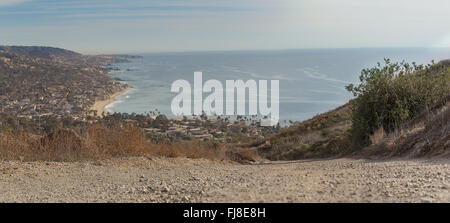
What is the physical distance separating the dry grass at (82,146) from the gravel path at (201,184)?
0.47 m

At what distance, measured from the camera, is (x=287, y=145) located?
16000mm

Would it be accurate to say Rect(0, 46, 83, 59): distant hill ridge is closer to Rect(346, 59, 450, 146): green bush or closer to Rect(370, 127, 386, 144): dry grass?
Rect(346, 59, 450, 146): green bush

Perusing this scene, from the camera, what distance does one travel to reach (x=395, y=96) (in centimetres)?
948

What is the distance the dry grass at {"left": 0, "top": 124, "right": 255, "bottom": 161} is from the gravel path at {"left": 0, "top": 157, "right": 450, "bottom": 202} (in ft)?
1.54


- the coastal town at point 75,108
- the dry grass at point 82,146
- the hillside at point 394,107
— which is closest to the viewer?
the dry grass at point 82,146

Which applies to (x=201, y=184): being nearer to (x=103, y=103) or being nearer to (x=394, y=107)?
(x=394, y=107)

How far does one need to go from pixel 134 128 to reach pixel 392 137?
620 cm

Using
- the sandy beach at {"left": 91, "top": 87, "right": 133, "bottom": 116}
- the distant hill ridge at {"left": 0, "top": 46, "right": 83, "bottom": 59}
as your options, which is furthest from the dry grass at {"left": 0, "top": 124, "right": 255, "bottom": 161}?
the distant hill ridge at {"left": 0, "top": 46, "right": 83, "bottom": 59}

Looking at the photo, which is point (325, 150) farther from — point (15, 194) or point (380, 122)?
point (15, 194)

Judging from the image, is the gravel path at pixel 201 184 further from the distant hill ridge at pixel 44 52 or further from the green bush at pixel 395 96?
the distant hill ridge at pixel 44 52

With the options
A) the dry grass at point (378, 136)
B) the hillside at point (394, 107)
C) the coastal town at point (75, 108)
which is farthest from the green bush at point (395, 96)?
the coastal town at point (75, 108)

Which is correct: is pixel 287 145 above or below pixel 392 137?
below

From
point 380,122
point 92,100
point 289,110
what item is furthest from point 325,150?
point 92,100

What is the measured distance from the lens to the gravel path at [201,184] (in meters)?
3.92
